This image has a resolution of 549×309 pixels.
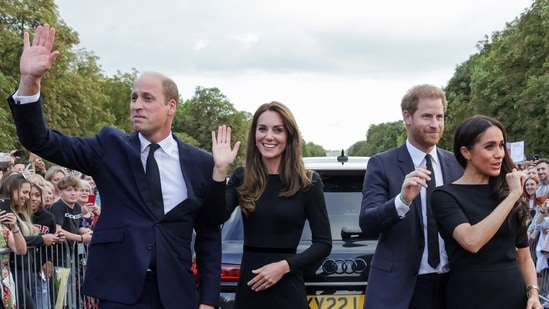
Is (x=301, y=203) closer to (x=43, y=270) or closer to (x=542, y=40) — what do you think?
(x=43, y=270)

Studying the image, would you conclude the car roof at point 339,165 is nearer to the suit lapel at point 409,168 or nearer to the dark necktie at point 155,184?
the suit lapel at point 409,168

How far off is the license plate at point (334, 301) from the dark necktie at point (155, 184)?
1693mm

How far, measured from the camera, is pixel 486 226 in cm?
416

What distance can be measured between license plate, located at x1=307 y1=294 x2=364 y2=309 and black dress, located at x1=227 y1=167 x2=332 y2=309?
1.73 ft

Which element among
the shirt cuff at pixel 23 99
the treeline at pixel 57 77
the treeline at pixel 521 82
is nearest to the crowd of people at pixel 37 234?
the shirt cuff at pixel 23 99

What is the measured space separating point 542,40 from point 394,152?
1728 inches

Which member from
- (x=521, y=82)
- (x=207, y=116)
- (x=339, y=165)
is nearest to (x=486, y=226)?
(x=339, y=165)

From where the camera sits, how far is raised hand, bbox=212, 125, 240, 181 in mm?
4410

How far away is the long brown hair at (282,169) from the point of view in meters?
5.06

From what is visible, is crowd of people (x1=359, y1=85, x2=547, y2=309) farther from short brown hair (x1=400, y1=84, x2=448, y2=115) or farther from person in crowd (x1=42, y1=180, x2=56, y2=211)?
person in crowd (x1=42, y1=180, x2=56, y2=211)

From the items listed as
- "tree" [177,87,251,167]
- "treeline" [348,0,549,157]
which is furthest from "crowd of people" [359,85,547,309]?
"tree" [177,87,251,167]

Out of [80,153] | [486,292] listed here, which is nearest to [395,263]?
[486,292]

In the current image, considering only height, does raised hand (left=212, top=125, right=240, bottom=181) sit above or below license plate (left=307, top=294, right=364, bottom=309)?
above

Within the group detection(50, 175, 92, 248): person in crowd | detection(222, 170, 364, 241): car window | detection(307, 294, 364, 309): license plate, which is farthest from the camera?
detection(50, 175, 92, 248): person in crowd
